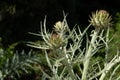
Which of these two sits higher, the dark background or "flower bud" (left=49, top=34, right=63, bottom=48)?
the dark background

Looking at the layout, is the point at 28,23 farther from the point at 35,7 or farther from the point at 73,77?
the point at 73,77

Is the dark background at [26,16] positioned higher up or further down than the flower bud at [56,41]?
higher up

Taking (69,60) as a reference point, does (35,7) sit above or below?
above

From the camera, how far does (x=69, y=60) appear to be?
1553 millimetres

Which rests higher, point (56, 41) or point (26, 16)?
point (26, 16)

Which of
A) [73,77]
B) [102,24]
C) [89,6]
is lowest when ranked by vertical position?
[73,77]

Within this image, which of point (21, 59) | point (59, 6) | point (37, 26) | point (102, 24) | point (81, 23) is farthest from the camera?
point (81, 23)

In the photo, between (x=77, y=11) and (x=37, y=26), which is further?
(x=77, y=11)

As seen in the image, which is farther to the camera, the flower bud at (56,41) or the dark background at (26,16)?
the dark background at (26,16)

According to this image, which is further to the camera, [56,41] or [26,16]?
[26,16]

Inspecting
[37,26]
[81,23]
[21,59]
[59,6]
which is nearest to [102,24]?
[21,59]

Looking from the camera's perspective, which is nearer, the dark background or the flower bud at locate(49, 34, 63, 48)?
the flower bud at locate(49, 34, 63, 48)

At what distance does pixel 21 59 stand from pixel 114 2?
15.4 feet

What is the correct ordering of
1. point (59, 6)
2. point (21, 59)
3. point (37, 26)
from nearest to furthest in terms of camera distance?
point (21, 59) < point (37, 26) < point (59, 6)
